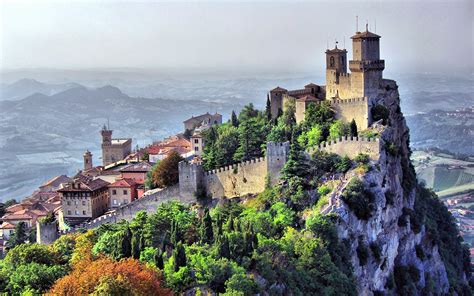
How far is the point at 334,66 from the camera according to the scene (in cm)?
4134

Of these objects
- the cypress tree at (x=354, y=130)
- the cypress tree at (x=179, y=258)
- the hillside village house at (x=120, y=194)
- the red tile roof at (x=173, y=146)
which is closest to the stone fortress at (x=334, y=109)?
the cypress tree at (x=354, y=130)

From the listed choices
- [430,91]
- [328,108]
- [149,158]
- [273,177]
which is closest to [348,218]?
[273,177]

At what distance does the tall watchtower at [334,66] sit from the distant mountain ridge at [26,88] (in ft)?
436

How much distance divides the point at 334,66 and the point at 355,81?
2.15 m

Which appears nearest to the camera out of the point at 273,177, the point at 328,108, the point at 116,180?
the point at 273,177

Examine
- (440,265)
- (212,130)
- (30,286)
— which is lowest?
(440,265)

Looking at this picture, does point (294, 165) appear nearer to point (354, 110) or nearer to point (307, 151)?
point (307, 151)

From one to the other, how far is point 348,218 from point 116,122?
367ft

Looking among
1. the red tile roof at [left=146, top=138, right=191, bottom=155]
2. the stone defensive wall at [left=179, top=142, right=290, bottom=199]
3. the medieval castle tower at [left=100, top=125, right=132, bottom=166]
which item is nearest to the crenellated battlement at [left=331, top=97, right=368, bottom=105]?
the stone defensive wall at [left=179, top=142, right=290, bottom=199]

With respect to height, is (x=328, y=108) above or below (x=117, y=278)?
above

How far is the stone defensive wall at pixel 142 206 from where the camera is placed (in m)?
37.1

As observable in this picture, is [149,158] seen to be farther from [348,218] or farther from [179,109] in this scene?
[179,109]

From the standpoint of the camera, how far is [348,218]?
3297 centimetres

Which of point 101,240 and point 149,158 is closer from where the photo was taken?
point 101,240
